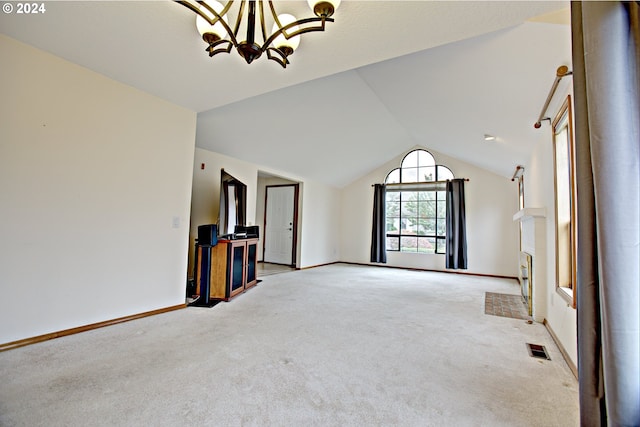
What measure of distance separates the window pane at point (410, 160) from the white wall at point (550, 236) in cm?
341

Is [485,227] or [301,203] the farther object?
[301,203]

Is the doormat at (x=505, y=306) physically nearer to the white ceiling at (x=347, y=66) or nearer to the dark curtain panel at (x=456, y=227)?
the dark curtain panel at (x=456, y=227)

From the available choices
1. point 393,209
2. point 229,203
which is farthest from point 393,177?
point 229,203

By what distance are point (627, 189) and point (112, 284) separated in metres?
3.40

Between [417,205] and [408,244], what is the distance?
0.95m

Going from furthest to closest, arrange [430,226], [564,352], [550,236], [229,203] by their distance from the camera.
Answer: [430,226] → [229,203] → [550,236] → [564,352]

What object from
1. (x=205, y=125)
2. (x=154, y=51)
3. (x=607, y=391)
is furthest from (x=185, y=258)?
(x=607, y=391)

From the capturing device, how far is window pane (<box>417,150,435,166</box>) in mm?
6773

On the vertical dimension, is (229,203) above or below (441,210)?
below

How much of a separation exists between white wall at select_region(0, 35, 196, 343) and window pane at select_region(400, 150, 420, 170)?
17.2ft

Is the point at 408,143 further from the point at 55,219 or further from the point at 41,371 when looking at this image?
the point at 41,371

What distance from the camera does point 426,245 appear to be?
6.72 m

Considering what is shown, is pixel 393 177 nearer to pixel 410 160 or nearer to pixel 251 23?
pixel 410 160

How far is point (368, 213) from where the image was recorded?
7.45m
